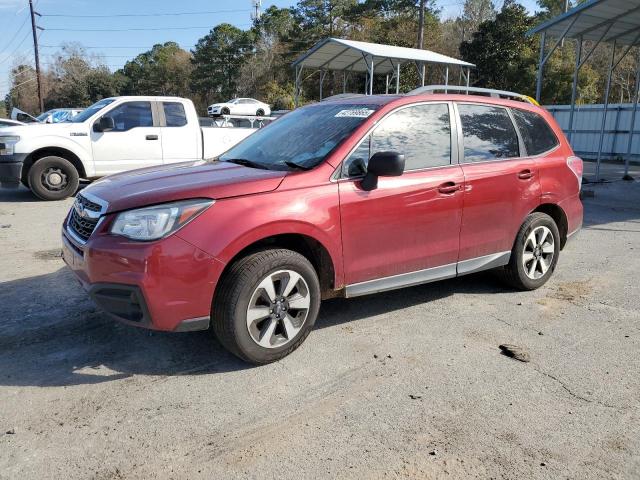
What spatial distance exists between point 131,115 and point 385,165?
8.06 meters

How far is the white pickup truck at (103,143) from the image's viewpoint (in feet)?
31.0

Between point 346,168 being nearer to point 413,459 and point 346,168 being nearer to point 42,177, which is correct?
point 413,459

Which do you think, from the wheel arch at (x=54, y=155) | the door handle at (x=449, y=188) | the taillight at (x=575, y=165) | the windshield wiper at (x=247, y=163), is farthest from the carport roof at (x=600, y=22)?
the wheel arch at (x=54, y=155)

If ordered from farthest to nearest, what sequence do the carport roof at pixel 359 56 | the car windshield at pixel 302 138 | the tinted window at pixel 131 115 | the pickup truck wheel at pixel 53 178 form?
the carport roof at pixel 359 56
the tinted window at pixel 131 115
the pickup truck wheel at pixel 53 178
the car windshield at pixel 302 138

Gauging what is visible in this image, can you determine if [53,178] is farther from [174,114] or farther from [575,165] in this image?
[575,165]

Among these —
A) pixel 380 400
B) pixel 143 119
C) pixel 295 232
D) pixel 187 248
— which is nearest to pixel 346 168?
pixel 295 232

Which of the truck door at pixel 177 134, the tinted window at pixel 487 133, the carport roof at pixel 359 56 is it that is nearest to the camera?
the tinted window at pixel 487 133

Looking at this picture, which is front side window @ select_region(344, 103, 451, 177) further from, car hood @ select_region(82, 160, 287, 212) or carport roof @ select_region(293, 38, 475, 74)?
carport roof @ select_region(293, 38, 475, 74)

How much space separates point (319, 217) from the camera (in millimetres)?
3549

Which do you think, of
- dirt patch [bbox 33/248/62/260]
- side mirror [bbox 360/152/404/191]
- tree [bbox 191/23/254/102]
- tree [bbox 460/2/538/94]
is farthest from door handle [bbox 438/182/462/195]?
tree [bbox 191/23/254/102]

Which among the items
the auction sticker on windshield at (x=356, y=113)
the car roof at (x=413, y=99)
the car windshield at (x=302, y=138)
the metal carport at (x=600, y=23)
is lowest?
the car windshield at (x=302, y=138)

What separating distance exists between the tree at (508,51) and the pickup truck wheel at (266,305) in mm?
33801

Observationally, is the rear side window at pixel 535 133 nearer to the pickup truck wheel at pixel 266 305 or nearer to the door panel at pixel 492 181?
the door panel at pixel 492 181

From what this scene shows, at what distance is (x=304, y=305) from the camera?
3.59m
